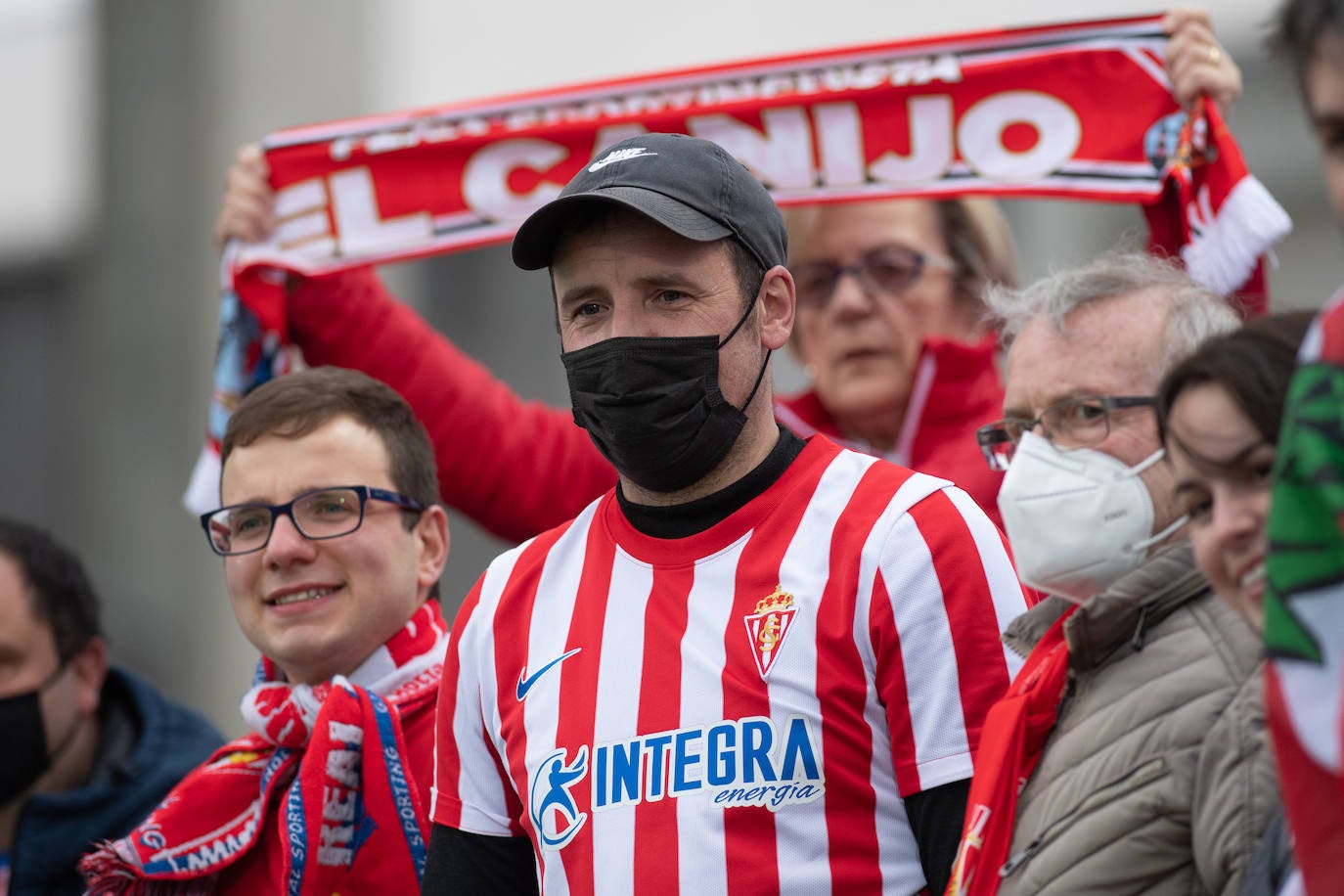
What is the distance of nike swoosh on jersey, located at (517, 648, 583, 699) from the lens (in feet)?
8.29

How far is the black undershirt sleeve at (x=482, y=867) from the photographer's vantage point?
2.64 metres

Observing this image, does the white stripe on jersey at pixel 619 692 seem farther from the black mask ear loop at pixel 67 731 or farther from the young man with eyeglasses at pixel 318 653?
the black mask ear loop at pixel 67 731

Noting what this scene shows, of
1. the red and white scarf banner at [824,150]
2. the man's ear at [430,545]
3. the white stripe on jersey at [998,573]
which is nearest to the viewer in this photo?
the white stripe on jersey at [998,573]

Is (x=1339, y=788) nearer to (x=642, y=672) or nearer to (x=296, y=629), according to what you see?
(x=642, y=672)

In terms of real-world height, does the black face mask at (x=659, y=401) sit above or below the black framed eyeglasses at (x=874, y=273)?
below

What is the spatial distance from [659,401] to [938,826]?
71 centimetres

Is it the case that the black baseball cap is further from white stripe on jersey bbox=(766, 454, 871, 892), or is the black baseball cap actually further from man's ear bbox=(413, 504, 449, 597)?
man's ear bbox=(413, 504, 449, 597)

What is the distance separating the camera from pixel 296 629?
10.2ft

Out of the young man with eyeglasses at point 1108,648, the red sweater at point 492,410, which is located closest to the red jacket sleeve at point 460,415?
the red sweater at point 492,410

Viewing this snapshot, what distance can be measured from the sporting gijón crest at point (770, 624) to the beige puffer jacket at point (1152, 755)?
1.26 ft

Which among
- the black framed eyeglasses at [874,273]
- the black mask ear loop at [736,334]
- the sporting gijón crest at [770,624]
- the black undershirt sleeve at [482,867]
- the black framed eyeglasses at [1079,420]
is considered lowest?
the black undershirt sleeve at [482,867]

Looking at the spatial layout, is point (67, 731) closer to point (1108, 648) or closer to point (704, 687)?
point (704, 687)

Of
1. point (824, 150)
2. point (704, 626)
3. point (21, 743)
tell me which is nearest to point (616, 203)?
point (704, 626)

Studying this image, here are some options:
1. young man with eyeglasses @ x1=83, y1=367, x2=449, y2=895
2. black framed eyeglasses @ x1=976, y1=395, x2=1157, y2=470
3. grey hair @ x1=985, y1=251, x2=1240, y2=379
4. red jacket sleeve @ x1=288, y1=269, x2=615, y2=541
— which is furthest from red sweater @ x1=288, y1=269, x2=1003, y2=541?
black framed eyeglasses @ x1=976, y1=395, x2=1157, y2=470
